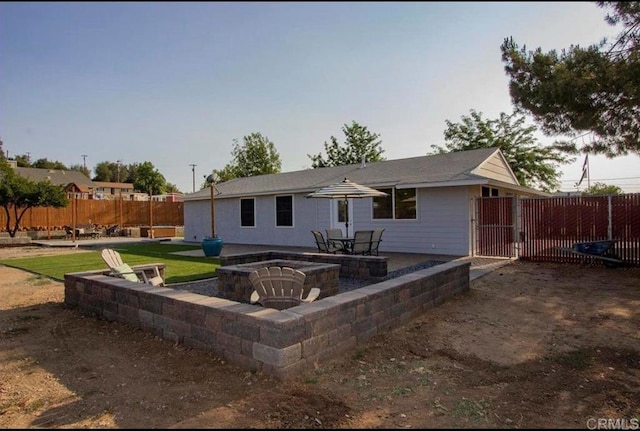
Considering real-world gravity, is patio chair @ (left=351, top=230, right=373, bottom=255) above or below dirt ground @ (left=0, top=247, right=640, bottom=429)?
above

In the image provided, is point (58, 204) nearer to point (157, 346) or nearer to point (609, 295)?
point (157, 346)

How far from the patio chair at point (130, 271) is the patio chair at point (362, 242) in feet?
15.2

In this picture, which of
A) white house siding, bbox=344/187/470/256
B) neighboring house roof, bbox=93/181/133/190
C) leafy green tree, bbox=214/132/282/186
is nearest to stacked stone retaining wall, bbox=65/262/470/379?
white house siding, bbox=344/187/470/256

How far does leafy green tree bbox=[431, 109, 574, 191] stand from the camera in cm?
2530

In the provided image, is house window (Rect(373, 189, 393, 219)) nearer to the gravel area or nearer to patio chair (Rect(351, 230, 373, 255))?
patio chair (Rect(351, 230, 373, 255))

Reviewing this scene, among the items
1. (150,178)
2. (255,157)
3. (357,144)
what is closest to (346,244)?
(357,144)

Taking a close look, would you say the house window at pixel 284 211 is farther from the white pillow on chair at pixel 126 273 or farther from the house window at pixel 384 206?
the white pillow on chair at pixel 126 273

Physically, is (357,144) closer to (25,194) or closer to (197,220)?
Answer: (197,220)

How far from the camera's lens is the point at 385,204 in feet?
45.5

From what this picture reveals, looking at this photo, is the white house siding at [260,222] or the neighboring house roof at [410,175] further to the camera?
the white house siding at [260,222]

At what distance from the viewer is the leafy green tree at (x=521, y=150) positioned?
25.3 meters

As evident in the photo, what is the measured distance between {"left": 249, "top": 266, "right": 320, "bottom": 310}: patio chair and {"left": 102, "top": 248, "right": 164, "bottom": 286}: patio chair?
245 centimetres

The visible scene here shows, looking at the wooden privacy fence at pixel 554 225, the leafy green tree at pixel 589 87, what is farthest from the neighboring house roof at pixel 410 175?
the leafy green tree at pixel 589 87
